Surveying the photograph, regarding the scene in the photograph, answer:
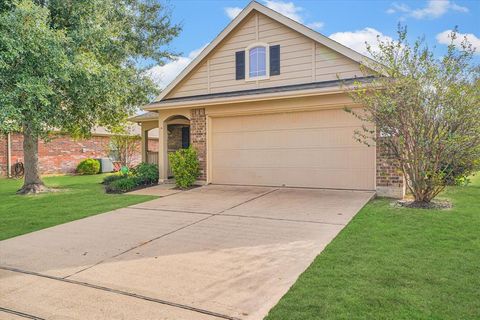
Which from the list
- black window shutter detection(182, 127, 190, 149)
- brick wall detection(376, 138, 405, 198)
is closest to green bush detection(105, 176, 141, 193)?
black window shutter detection(182, 127, 190, 149)

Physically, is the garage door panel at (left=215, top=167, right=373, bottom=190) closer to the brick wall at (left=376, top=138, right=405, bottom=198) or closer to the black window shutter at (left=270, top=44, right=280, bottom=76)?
the brick wall at (left=376, top=138, right=405, bottom=198)

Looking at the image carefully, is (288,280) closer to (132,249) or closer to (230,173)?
(132,249)

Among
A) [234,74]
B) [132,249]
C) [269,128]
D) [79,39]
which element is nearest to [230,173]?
[269,128]

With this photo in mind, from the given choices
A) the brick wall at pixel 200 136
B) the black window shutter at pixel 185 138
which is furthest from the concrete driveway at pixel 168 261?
the black window shutter at pixel 185 138

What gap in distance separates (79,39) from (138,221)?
6.17m

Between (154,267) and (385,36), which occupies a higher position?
(385,36)

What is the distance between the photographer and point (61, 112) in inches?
419

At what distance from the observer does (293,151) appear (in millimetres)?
11094

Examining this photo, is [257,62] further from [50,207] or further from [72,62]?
[50,207]

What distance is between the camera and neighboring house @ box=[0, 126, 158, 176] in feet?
63.0

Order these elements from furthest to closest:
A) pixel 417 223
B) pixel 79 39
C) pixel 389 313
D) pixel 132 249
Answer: pixel 79 39 < pixel 417 223 < pixel 132 249 < pixel 389 313

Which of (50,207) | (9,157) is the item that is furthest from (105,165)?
(50,207)

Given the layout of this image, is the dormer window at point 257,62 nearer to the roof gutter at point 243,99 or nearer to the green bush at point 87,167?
the roof gutter at point 243,99

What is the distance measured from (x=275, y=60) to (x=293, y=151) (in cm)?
295
